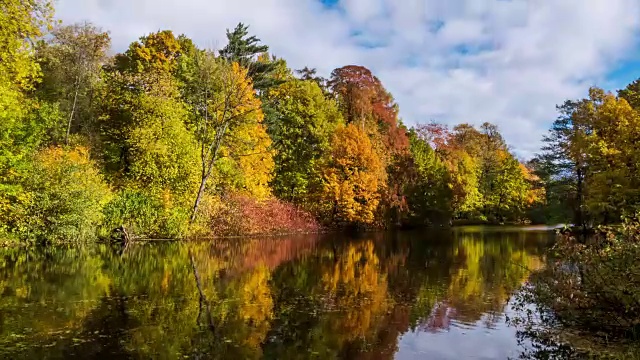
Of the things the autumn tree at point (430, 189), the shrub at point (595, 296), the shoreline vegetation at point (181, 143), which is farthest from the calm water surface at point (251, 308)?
the autumn tree at point (430, 189)

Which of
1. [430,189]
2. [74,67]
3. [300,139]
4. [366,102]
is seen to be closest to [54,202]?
[74,67]

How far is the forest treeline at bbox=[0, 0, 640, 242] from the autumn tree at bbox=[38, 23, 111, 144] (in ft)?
0.41

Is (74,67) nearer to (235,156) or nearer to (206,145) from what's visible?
(206,145)

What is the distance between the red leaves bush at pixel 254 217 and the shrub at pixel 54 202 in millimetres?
9187

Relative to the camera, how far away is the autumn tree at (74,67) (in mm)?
38000

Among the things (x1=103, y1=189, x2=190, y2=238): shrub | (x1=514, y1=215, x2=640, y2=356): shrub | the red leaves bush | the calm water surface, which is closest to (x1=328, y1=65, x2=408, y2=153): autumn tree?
the red leaves bush

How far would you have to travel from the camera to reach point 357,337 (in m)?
9.78

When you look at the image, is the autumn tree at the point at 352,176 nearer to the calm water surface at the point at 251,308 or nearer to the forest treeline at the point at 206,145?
the forest treeline at the point at 206,145

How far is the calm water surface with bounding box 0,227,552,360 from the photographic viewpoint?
8.98 meters

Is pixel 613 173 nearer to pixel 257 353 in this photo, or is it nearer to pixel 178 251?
pixel 178 251

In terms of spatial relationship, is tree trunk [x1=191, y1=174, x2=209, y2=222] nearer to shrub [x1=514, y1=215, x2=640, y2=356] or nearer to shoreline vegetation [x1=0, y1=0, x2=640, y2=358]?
shoreline vegetation [x1=0, y1=0, x2=640, y2=358]

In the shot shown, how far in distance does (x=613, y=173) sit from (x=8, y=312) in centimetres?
3043

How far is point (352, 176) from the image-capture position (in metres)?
43.8

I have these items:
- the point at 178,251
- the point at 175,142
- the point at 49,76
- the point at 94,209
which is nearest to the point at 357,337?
the point at 178,251
